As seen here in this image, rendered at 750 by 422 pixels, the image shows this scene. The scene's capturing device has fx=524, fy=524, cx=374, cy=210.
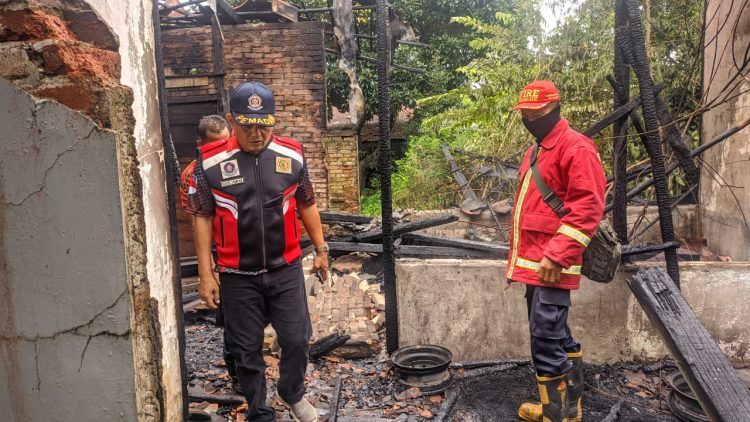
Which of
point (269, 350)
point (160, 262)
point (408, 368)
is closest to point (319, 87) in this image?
point (269, 350)

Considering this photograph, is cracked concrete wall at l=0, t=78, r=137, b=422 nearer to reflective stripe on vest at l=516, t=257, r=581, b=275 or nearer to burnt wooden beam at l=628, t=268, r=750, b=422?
reflective stripe on vest at l=516, t=257, r=581, b=275

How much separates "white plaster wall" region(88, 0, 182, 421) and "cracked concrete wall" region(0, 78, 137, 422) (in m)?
0.22

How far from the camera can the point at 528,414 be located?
350cm

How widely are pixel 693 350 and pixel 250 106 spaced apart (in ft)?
9.88

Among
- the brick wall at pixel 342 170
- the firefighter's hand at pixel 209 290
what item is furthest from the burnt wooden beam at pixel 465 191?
the firefighter's hand at pixel 209 290

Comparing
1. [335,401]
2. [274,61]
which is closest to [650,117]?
[335,401]

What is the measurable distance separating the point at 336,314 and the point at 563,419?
8.39 feet

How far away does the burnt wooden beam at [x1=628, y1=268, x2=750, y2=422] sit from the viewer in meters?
2.91

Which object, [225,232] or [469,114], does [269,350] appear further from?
[469,114]

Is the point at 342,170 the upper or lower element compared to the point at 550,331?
upper

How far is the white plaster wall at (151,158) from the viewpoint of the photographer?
2.49 metres

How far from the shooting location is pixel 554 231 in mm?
3139

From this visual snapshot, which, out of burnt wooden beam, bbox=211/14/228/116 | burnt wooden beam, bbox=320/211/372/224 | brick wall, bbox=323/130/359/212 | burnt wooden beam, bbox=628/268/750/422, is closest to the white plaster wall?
burnt wooden beam, bbox=628/268/750/422

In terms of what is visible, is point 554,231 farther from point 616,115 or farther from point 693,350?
point 616,115
